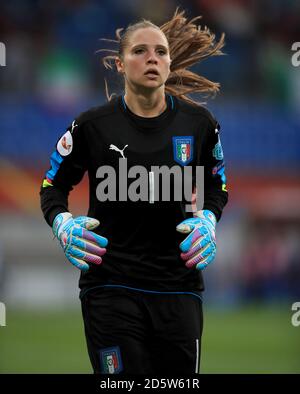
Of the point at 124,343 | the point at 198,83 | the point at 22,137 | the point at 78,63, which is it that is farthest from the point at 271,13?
the point at 124,343

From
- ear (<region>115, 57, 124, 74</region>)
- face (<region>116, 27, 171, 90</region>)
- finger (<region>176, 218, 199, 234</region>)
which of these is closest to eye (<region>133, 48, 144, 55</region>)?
face (<region>116, 27, 171, 90</region>)

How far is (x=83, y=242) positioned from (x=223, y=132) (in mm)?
15318

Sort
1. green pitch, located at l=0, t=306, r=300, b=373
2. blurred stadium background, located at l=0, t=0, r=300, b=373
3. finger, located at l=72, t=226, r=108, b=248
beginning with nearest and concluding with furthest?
finger, located at l=72, t=226, r=108, b=248, green pitch, located at l=0, t=306, r=300, b=373, blurred stadium background, located at l=0, t=0, r=300, b=373

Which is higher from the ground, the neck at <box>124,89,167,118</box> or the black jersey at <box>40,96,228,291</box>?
the neck at <box>124,89,167,118</box>

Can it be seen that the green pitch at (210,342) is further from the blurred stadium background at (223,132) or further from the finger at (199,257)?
the finger at (199,257)

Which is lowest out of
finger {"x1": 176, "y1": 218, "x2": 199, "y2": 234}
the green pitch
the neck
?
the green pitch

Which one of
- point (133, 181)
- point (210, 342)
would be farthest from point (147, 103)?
point (210, 342)

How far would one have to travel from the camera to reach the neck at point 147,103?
4.87 metres

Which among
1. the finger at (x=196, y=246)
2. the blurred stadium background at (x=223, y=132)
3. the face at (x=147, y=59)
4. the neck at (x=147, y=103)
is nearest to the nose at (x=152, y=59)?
the face at (x=147, y=59)

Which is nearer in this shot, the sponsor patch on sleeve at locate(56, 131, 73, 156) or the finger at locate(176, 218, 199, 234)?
the finger at locate(176, 218, 199, 234)

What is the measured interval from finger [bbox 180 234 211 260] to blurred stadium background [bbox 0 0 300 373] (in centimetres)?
1310

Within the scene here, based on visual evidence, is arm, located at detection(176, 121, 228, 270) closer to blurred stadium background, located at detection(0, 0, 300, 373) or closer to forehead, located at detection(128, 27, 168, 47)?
forehead, located at detection(128, 27, 168, 47)

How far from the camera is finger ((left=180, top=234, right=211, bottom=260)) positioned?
4594 mm

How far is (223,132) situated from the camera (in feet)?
64.5
